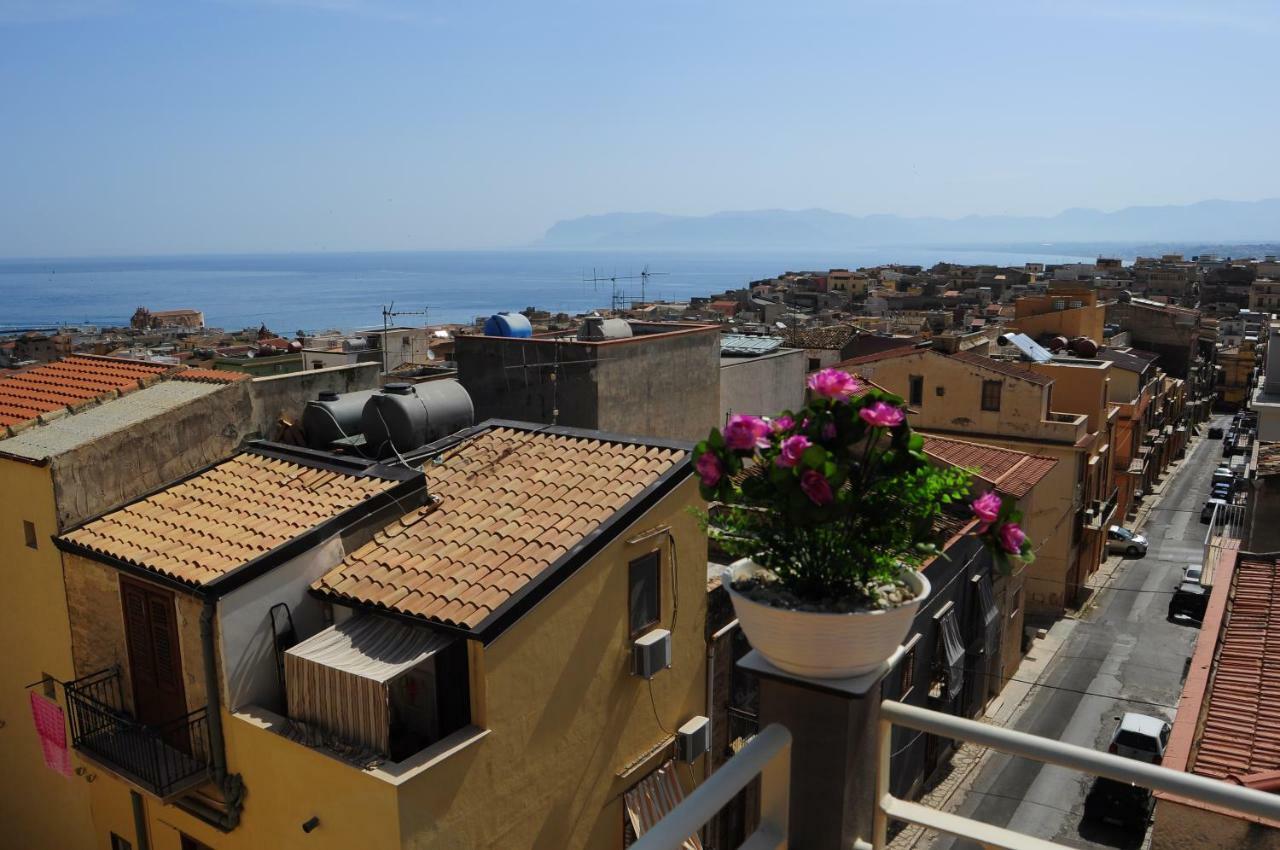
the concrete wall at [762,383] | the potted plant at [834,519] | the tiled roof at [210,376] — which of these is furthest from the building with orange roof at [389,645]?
the concrete wall at [762,383]

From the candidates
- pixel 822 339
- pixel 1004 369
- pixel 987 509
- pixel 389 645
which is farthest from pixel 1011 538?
pixel 822 339

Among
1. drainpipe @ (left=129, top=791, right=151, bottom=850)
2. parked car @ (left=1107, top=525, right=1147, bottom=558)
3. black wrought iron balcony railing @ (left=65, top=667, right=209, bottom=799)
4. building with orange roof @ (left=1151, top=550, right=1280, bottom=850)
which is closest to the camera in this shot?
building with orange roof @ (left=1151, top=550, right=1280, bottom=850)

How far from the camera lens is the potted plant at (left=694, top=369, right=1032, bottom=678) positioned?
10.5 feet

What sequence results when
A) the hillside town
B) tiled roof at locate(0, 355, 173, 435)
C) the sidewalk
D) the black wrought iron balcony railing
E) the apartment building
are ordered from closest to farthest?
the hillside town, the black wrought iron balcony railing, tiled roof at locate(0, 355, 173, 435), the sidewalk, the apartment building

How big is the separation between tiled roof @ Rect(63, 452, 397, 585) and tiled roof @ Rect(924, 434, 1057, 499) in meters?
13.3

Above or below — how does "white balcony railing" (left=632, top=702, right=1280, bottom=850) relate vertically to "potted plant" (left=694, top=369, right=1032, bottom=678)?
below

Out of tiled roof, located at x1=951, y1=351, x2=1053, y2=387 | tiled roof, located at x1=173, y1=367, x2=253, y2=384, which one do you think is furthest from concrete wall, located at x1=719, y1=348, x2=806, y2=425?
tiled roof, located at x1=173, y1=367, x2=253, y2=384

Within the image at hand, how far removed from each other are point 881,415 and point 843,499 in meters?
0.33

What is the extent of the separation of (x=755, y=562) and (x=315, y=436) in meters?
9.39

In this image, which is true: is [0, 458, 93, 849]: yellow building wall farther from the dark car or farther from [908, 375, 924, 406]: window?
[908, 375, 924, 406]: window

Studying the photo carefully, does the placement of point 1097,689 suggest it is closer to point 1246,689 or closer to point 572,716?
point 1246,689

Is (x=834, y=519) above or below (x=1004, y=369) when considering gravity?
above

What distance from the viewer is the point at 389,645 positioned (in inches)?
325

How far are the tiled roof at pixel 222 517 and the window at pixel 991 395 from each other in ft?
74.0
